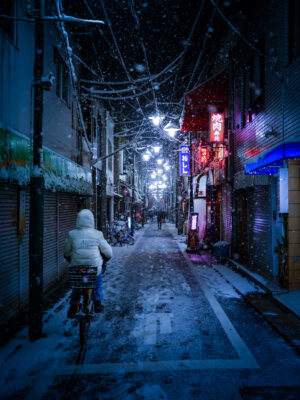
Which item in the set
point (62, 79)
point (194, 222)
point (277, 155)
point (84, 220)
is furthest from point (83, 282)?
point (194, 222)

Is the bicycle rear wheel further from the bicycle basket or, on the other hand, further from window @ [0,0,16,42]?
window @ [0,0,16,42]

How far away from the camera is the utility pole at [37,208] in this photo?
509 cm

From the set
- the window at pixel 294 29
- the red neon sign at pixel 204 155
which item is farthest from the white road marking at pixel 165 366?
the red neon sign at pixel 204 155

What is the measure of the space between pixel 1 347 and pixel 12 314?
1330 millimetres

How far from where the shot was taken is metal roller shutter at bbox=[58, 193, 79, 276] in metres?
9.81

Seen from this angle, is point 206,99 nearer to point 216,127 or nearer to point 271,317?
point 216,127

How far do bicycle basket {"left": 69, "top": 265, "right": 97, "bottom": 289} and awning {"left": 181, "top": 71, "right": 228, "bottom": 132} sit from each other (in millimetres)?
12076

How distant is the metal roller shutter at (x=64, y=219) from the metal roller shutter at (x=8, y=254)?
3287 mm

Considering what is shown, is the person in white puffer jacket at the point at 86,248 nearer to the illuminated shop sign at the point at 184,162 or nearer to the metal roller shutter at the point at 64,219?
the metal roller shutter at the point at 64,219

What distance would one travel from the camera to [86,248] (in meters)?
5.09

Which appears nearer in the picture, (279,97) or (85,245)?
(85,245)

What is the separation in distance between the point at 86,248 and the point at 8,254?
82.2 inches

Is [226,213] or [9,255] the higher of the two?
[226,213]

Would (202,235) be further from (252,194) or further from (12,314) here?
(12,314)
